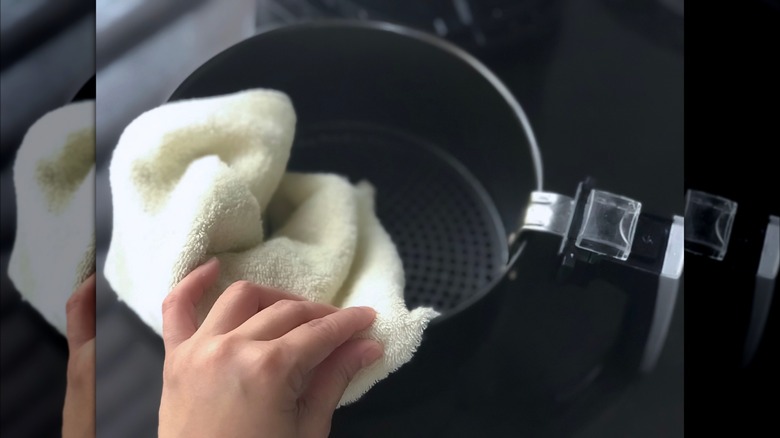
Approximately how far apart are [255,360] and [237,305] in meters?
0.05

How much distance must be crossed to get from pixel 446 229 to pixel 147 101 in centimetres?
30

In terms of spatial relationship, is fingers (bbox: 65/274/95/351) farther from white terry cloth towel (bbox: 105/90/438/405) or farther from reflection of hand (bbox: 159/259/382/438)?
reflection of hand (bbox: 159/259/382/438)

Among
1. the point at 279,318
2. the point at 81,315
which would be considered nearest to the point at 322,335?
the point at 279,318

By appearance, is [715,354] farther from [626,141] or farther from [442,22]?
[442,22]

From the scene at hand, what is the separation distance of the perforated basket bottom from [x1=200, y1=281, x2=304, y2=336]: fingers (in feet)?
0.56

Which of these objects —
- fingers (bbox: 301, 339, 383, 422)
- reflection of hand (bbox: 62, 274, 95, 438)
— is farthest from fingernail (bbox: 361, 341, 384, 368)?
reflection of hand (bbox: 62, 274, 95, 438)

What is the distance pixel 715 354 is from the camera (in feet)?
1.88

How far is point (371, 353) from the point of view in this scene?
0.42 metres

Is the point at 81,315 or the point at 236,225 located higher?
the point at 236,225

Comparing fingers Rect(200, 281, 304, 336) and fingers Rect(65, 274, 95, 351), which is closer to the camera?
fingers Rect(200, 281, 304, 336)

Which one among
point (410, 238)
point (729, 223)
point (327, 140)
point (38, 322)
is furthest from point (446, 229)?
point (38, 322)

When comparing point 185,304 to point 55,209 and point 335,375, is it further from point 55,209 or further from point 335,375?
point 55,209

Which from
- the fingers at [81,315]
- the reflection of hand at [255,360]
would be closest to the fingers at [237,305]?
the reflection of hand at [255,360]

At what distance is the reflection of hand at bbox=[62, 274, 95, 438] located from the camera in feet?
1.69
